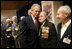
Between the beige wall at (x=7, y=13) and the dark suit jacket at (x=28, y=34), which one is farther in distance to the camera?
the beige wall at (x=7, y=13)

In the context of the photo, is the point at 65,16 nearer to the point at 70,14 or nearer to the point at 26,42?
the point at 70,14

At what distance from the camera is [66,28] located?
1705 millimetres

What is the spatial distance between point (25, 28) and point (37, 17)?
26 centimetres

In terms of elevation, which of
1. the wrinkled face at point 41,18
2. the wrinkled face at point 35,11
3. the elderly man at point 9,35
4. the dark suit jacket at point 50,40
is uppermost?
the wrinkled face at point 35,11

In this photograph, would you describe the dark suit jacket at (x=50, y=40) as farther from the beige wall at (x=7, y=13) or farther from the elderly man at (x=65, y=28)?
the beige wall at (x=7, y=13)

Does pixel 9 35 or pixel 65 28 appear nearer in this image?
pixel 65 28

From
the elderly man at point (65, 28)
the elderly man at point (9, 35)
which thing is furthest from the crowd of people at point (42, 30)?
the elderly man at point (9, 35)

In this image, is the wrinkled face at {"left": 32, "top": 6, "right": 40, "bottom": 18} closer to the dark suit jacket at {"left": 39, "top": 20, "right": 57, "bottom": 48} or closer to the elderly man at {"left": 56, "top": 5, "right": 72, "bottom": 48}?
the dark suit jacket at {"left": 39, "top": 20, "right": 57, "bottom": 48}

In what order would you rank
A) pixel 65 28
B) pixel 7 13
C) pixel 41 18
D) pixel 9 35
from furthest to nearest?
pixel 7 13
pixel 9 35
pixel 41 18
pixel 65 28

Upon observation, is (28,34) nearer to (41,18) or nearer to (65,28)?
(41,18)

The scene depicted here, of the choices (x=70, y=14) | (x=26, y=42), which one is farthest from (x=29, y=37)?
(x=70, y=14)

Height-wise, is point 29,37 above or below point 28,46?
above

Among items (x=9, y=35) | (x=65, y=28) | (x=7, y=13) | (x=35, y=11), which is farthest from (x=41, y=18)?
(x=7, y=13)

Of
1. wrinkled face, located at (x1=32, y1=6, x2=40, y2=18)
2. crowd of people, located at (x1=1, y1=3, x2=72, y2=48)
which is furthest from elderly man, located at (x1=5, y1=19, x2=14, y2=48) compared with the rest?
wrinkled face, located at (x1=32, y1=6, x2=40, y2=18)
